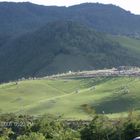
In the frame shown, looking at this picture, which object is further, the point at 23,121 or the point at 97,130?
the point at 23,121

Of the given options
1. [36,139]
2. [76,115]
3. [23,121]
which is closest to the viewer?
[36,139]

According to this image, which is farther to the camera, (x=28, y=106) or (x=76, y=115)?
(x=28, y=106)

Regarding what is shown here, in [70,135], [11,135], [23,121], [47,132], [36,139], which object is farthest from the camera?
[23,121]

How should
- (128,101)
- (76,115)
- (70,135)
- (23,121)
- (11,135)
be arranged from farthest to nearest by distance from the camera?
1. (128,101)
2. (76,115)
3. (23,121)
4. (11,135)
5. (70,135)

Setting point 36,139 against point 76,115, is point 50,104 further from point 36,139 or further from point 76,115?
point 36,139

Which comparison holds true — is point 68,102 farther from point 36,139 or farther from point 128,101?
point 36,139

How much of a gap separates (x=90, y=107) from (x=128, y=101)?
14.4 m

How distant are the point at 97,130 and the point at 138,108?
272 ft

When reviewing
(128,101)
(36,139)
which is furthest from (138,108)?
(36,139)

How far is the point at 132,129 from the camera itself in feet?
292

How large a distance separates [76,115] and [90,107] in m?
10.7

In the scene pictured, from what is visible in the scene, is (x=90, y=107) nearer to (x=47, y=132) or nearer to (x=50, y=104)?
(x=50, y=104)

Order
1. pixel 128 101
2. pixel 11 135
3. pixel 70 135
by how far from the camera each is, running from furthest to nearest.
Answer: pixel 128 101
pixel 11 135
pixel 70 135

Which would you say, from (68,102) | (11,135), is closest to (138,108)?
(68,102)
